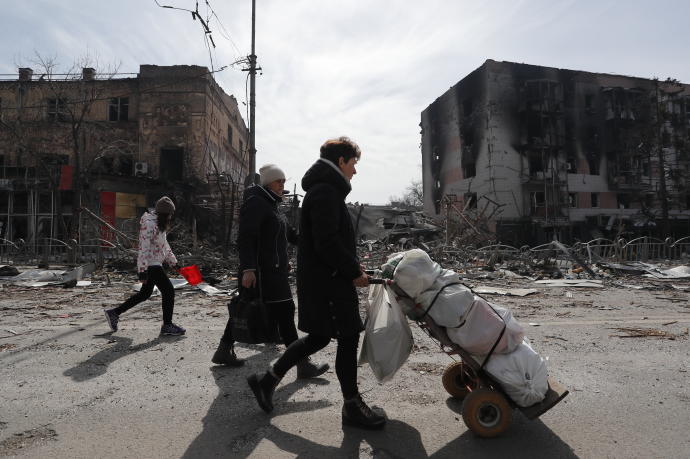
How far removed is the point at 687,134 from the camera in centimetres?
3744

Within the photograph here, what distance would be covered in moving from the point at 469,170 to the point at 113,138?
86.6 ft

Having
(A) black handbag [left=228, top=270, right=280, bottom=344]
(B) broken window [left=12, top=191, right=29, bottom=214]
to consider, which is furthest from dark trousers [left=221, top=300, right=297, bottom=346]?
(B) broken window [left=12, top=191, right=29, bottom=214]

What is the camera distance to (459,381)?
3094 millimetres

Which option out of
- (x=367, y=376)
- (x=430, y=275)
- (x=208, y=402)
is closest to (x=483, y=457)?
(x=430, y=275)

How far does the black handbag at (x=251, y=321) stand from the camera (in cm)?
334

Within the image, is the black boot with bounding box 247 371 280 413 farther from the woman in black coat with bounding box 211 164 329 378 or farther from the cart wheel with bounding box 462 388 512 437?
the cart wheel with bounding box 462 388 512 437

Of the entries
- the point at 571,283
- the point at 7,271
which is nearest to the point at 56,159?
the point at 7,271

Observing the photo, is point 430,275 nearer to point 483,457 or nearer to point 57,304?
point 483,457

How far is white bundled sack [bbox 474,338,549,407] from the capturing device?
2430 millimetres

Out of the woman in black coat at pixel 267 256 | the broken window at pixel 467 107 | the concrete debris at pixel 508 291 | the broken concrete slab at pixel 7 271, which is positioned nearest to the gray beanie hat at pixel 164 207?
the woman in black coat at pixel 267 256

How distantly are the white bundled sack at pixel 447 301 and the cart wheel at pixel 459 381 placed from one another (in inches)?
26.4

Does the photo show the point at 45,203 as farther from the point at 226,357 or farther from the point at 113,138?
the point at 226,357

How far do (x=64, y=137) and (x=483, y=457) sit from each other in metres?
31.4

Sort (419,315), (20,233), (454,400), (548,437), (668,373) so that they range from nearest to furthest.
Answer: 1. (548,437)
2. (419,315)
3. (454,400)
4. (668,373)
5. (20,233)
